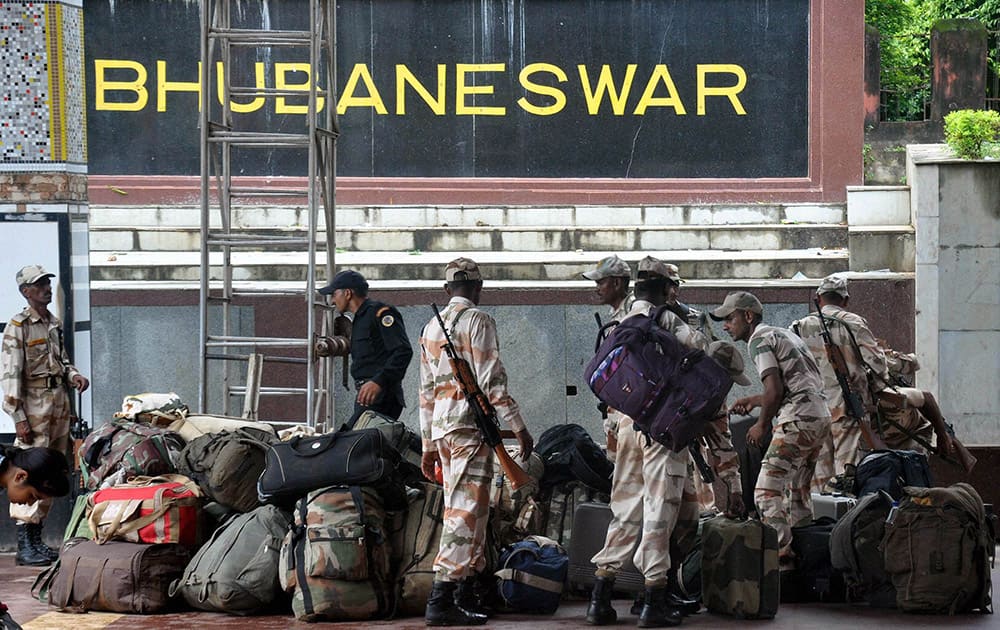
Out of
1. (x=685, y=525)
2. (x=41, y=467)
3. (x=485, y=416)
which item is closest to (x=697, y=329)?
(x=685, y=525)

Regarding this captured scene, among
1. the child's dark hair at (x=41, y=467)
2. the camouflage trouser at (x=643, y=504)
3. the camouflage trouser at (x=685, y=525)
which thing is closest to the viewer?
the child's dark hair at (x=41, y=467)

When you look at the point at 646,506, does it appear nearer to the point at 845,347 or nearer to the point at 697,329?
the point at 697,329

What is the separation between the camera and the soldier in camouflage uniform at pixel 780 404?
8.92m

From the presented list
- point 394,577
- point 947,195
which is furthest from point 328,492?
point 947,195

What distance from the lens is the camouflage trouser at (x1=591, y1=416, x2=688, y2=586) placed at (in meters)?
7.61

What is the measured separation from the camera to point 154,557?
326 inches

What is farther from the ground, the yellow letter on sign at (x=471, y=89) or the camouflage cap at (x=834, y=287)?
the yellow letter on sign at (x=471, y=89)

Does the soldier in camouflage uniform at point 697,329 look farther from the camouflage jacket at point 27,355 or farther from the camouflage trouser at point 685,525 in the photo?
the camouflage jacket at point 27,355

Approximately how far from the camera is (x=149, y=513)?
8.37 m

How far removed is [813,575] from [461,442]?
2320 mm

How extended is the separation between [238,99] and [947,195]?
293 inches

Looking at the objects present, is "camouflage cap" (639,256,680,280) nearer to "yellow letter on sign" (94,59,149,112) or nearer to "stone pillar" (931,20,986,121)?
"yellow letter on sign" (94,59,149,112)

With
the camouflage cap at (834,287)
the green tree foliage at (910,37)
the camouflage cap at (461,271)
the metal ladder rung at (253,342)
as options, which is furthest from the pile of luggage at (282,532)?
the green tree foliage at (910,37)

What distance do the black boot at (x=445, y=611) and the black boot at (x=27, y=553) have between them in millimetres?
3394
